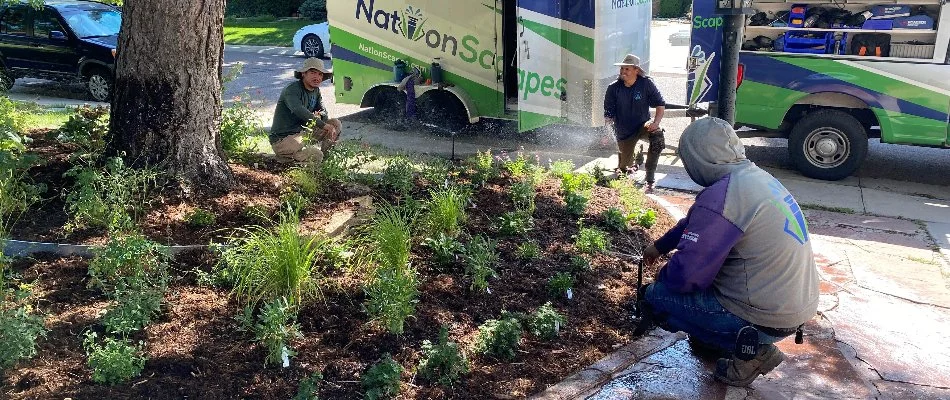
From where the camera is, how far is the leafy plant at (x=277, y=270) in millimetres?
4289

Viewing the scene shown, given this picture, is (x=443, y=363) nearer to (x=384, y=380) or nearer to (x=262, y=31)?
(x=384, y=380)

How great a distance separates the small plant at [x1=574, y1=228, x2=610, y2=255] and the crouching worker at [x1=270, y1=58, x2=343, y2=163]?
2796 mm

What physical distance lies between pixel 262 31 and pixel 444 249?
21400mm

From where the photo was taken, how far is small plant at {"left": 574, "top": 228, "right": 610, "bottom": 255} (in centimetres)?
552

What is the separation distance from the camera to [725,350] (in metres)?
4.27

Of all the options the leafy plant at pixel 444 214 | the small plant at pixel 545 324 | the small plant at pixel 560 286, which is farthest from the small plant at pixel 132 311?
the small plant at pixel 560 286

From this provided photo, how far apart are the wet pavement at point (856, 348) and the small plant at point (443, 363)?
17.4 inches

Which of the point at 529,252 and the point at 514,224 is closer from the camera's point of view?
the point at 529,252

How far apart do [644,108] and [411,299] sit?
16.0 feet

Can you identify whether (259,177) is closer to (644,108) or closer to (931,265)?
(644,108)

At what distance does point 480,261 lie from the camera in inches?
192

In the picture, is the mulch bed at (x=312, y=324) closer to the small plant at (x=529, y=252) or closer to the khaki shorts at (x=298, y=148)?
the small plant at (x=529, y=252)

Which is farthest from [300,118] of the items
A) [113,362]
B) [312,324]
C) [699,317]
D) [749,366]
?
[749,366]

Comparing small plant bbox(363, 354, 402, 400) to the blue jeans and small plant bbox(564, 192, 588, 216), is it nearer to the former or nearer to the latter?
the blue jeans
